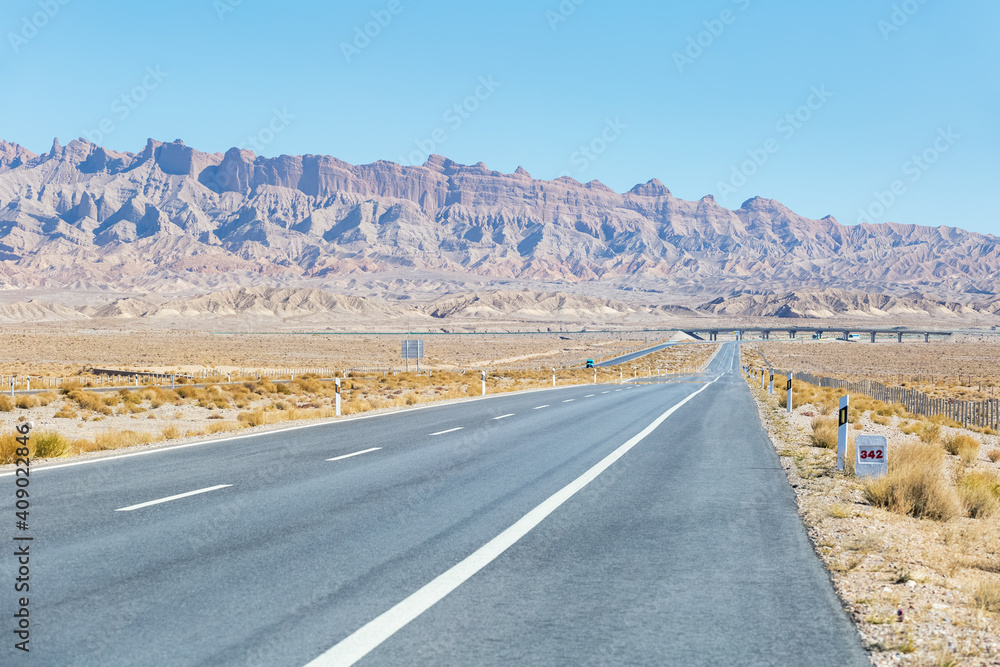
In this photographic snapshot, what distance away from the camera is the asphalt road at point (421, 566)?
4539mm

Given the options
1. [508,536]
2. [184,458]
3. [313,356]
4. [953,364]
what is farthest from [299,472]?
[953,364]

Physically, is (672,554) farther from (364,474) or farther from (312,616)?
(364,474)

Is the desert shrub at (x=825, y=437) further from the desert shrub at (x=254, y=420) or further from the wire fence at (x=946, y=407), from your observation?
the wire fence at (x=946, y=407)

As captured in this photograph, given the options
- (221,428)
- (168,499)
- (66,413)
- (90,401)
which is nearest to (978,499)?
(168,499)

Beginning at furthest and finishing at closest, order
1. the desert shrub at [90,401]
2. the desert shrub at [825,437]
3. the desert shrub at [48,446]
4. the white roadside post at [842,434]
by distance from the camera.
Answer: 1. the desert shrub at [90,401]
2. the desert shrub at [825,437]
3. the desert shrub at [48,446]
4. the white roadside post at [842,434]

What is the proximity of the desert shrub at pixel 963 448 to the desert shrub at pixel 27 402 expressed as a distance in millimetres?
28561

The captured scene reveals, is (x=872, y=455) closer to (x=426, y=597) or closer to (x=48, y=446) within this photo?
(x=426, y=597)

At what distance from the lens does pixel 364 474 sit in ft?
35.2

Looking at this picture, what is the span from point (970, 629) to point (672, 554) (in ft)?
7.43

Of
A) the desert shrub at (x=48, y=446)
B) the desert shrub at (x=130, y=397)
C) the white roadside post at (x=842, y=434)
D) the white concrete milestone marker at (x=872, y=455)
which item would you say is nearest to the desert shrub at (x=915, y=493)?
the white concrete milestone marker at (x=872, y=455)

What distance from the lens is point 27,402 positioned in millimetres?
28188

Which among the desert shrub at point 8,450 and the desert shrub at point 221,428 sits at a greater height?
the desert shrub at point 8,450

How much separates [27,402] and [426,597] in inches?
1114

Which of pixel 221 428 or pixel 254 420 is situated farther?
pixel 254 420
